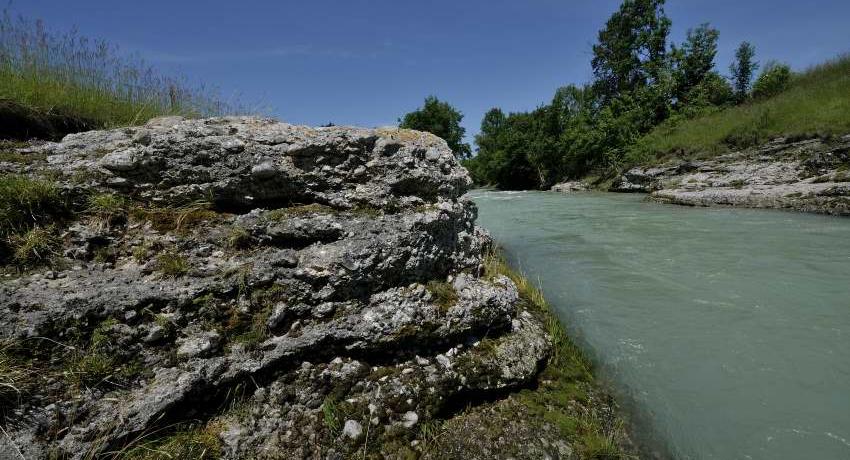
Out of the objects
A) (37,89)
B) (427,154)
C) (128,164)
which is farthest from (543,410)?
(37,89)

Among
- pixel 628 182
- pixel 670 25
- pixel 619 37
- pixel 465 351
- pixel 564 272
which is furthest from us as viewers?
pixel 619 37

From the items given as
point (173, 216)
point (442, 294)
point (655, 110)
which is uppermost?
point (655, 110)

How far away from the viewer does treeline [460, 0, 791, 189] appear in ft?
115

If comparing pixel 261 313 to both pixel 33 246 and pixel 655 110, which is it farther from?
pixel 655 110

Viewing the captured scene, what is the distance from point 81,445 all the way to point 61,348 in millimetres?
672

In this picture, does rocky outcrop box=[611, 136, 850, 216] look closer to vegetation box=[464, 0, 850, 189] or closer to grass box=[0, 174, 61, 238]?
vegetation box=[464, 0, 850, 189]

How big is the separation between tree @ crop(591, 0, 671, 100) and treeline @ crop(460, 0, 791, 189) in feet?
0.37

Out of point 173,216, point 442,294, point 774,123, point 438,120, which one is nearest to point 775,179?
point 774,123

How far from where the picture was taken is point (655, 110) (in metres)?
38.0

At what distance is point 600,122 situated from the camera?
3784 centimetres

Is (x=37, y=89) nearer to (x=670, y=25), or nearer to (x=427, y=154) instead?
(x=427, y=154)

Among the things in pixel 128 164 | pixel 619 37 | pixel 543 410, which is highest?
pixel 619 37

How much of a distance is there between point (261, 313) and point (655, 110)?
45359mm

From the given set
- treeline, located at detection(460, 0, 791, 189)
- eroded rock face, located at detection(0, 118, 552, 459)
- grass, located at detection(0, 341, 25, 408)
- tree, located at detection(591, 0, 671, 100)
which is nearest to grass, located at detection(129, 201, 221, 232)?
eroded rock face, located at detection(0, 118, 552, 459)
